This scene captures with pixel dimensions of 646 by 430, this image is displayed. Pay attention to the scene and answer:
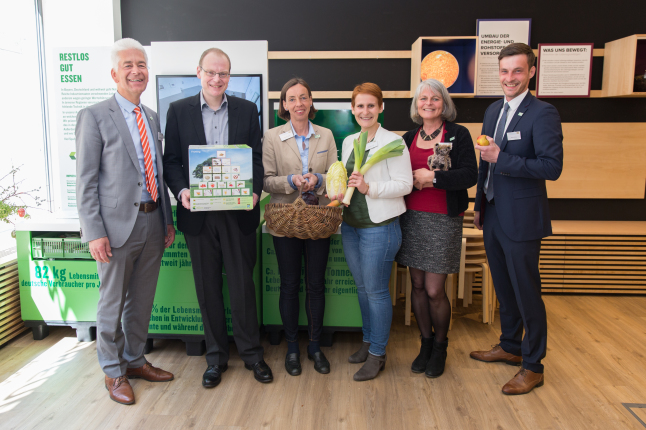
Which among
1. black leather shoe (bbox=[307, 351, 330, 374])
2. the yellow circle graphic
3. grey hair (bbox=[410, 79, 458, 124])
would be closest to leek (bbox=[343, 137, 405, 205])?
grey hair (bbox=[410, 79, 458, 124])

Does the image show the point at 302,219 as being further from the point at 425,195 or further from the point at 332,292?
the point at 332,292

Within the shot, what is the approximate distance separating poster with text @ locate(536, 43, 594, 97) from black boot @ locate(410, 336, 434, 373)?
3.16 m

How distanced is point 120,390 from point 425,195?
6.92 ft

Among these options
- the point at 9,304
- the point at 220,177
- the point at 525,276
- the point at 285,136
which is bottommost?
the point at 9,304

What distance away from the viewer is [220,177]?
94.7 inches

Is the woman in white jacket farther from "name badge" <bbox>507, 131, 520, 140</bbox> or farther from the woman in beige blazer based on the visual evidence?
"name badge" <bbox>507, 131, 520, 140</bbox>

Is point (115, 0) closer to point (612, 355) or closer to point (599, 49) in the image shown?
point (599, 49)

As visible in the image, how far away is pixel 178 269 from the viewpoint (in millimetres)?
3064

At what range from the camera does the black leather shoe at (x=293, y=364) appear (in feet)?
9.27

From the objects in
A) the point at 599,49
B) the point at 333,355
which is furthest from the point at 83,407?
the point at 599,49

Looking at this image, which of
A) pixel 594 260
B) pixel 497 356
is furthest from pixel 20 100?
pixel 594 260

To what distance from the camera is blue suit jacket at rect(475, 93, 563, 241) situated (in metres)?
2.44

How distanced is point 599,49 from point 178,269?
4699mm

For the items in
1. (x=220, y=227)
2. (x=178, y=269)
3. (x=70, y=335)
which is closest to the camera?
(x=220, y=227)
